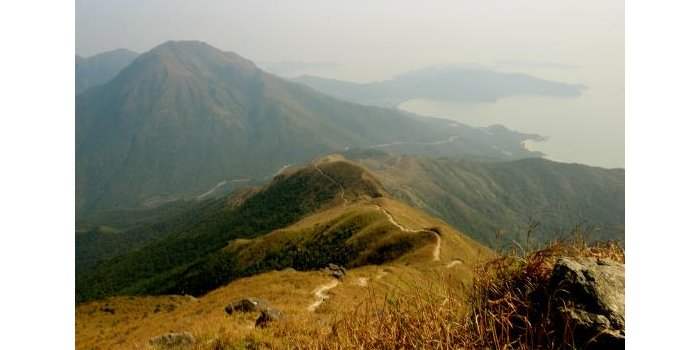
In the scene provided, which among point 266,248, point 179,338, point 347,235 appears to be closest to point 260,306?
point 179,338

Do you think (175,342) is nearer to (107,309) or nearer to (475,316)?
(475,316)

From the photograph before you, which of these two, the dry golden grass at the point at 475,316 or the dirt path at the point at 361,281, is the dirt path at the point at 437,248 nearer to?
the dirt path at the point at 361,281

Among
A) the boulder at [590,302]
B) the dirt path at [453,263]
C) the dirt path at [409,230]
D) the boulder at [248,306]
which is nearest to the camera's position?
the boulder at [590,302]

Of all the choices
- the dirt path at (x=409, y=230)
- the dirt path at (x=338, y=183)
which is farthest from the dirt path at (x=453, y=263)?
the dirt path at (x=338, y=183)

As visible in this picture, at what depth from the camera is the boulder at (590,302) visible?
417 centimetres

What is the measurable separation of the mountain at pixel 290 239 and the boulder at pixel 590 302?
22.5m

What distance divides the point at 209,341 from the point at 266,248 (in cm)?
7212

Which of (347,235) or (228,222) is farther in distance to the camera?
(228,222)

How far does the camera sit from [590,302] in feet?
14.4

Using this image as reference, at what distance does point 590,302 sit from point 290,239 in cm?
7590

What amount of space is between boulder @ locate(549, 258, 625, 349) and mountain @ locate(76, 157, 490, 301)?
2250 cm

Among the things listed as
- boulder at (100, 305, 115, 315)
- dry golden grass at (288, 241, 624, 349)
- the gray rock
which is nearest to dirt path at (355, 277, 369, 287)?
the gray rock

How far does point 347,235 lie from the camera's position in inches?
2638
